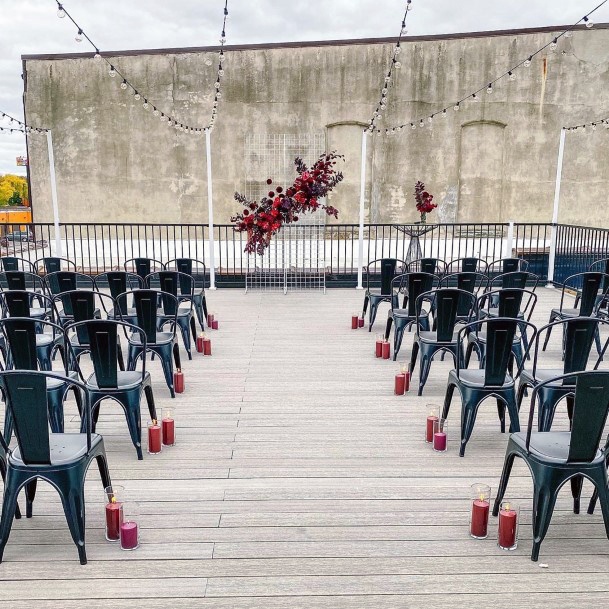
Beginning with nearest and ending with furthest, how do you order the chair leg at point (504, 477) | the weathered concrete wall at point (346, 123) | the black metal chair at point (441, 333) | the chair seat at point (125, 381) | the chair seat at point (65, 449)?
the chair seat at point (65, 449) → the chair leg at point (504, 477) → the chair seat at point (125, 381) → the black metal chair at point (441, 333) → the weathered concrete wall at point (346, 123)

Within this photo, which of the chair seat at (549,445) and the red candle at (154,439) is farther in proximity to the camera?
the red candle at (154,439)

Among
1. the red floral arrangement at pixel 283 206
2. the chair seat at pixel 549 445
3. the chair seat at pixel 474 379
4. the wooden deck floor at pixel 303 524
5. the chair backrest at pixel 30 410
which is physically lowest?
the wooden deck floor at pixel 303 524

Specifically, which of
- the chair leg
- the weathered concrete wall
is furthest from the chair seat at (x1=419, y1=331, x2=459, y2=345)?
the weathered concrete wall

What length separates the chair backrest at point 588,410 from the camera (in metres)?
2.77

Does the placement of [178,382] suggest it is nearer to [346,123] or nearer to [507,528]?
[507,528]

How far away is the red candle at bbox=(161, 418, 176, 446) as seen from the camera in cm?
421

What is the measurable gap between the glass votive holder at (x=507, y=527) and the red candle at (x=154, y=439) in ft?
7.27

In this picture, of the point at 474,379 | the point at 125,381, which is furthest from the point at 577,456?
the point at 125,381

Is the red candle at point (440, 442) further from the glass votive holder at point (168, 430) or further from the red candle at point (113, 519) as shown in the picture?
the red candle at point (113, 519)

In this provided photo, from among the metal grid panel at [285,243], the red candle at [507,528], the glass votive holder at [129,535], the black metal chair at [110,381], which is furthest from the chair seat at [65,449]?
the metal grid panel at [285,243]

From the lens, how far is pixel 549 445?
10.0 feet

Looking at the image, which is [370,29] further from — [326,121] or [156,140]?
[156,140]

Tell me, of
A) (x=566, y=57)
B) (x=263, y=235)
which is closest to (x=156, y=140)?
(x=263, y=235)

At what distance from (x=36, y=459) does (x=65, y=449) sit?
194 mm
